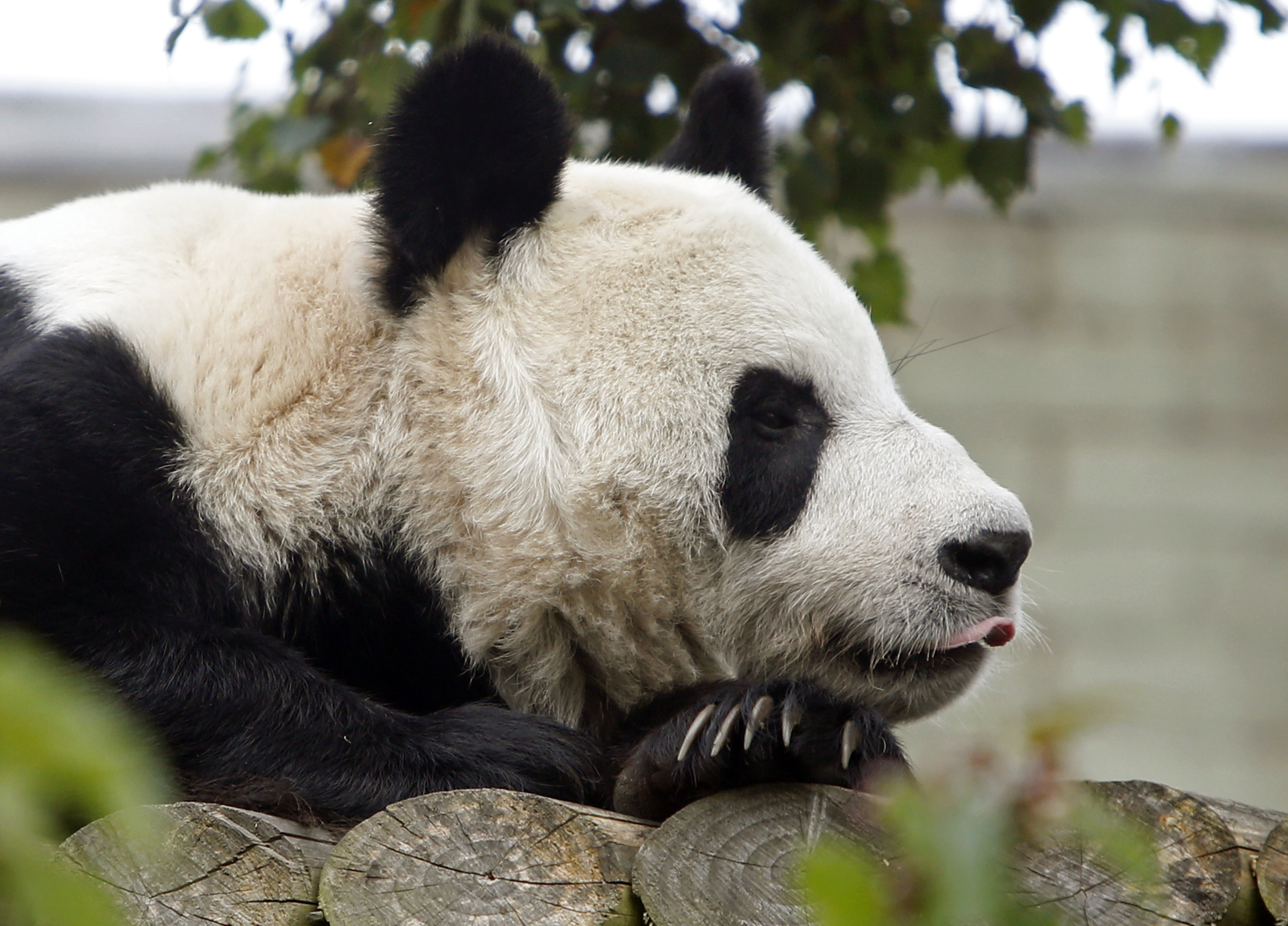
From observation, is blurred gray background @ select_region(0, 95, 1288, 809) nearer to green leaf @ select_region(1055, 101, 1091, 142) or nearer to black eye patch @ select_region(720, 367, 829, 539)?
green leaf @ select_region(1055, 101, 1091, 142)

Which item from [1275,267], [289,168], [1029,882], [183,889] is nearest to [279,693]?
[183,889]

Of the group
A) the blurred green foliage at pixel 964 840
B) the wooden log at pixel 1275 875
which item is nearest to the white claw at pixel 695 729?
the wooden log at pixel 1275 875

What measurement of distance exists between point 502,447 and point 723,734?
76 centimetres

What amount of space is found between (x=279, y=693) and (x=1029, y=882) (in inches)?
41.7

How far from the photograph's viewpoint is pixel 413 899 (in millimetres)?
1419

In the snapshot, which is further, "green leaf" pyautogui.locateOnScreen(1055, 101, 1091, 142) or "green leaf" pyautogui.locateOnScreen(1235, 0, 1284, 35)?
"green leaf" pyautogui.locateOnScreen(1055, 101, 1091, 142)

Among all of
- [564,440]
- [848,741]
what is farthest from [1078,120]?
[848,741]

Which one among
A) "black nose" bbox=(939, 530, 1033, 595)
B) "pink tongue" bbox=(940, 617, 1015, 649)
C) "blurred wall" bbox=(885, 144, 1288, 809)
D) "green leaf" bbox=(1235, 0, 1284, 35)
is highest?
"green leaf" bbox=(1235, 0, 1284, 35)

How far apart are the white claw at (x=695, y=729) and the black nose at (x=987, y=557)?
55 centimetres

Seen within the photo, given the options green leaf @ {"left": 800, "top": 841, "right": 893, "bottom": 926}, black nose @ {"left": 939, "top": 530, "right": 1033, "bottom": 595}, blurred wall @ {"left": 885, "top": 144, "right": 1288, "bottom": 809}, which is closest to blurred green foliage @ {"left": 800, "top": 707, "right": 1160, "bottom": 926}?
green leaf @ {"left": 800, "top": 841, "right": 893, "bottom": 926}

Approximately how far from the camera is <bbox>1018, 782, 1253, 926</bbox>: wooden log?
4.90 ft

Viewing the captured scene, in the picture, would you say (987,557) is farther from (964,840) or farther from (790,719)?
(964,840)

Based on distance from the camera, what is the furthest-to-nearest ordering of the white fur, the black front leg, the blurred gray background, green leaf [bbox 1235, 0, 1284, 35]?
the blurred gray background < green leaf [bbox 1235, 0, 1284, 35] < the white fur < the black front leg

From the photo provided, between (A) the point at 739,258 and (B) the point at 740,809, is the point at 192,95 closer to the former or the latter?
(A) the point at 739,258
